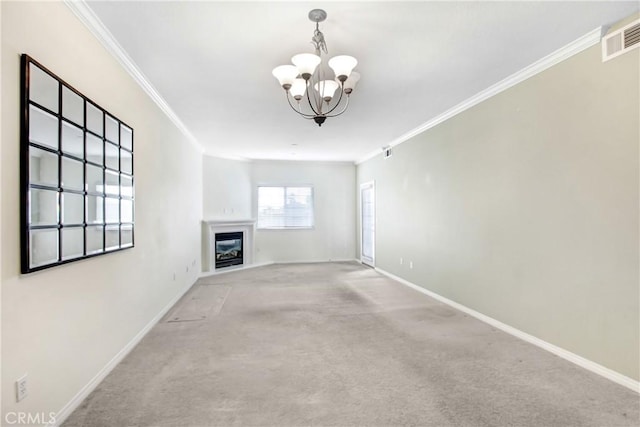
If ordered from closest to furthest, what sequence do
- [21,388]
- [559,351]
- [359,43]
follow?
[21,388], [359,43], [559,351]

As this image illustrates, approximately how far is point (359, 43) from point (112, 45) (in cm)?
196

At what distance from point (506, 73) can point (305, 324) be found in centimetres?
338

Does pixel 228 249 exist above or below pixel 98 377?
above

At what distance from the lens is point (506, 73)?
3.18 metres

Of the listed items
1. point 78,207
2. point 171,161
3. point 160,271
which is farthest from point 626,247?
point 171,161

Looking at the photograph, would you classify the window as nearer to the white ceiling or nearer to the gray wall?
the white ceiling

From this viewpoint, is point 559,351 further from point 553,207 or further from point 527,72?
point 527,72

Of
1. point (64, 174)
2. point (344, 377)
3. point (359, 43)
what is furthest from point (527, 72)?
point (64, 174)

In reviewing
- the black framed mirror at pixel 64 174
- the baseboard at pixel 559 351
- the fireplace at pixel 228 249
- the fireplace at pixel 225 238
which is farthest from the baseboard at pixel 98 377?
the baseboard at pixel 559 351

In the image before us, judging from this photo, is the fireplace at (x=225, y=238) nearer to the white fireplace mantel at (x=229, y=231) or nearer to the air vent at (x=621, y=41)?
the white fireplace mantel at (x=229, y=231)

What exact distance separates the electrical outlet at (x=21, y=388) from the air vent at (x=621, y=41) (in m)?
4.27

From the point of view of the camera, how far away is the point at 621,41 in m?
2.33

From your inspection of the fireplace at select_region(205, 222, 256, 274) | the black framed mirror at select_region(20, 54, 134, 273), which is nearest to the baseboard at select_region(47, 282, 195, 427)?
the black framed mirror at select_region(20, 54, 134, 273)

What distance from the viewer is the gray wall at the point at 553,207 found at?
2369mm
